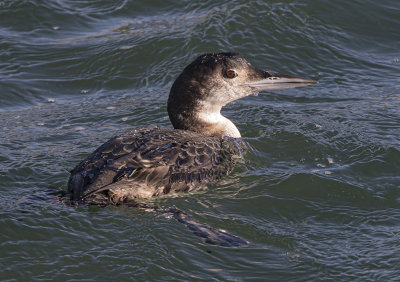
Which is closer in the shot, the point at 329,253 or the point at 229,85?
the point at 329,253

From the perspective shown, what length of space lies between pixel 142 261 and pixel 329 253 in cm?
130

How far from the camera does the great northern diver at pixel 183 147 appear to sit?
507 centimetres

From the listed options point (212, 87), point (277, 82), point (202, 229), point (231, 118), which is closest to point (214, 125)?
point (212, 87)

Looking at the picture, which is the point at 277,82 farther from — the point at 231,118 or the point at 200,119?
the point at 231,118

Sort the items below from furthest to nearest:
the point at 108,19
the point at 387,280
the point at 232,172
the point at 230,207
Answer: the point at 108,19 < the point at 232,172 < the point at 230,207 < the point at 387,280

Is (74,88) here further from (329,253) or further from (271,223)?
(329,253)

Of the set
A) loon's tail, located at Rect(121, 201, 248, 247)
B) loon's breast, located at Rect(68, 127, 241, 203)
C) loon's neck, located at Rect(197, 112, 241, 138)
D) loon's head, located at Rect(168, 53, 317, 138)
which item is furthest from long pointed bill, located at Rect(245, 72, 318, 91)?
loon's tail, located at Rect(121, 201, 248, 247)

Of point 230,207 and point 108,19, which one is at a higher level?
point 108,19

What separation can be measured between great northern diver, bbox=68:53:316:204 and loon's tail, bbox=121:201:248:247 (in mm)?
126

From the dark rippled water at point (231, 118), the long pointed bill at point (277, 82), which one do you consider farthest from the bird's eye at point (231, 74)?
the dark rippled water at point (231, 118)

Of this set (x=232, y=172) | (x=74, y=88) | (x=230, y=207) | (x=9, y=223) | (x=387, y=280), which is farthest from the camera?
(x=74, y=88)

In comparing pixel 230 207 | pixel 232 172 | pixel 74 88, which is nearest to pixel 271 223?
→ pixel 230 207

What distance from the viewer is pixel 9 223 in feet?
16.2

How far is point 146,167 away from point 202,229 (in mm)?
672
